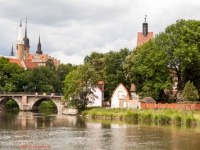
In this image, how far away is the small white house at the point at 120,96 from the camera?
253 feet

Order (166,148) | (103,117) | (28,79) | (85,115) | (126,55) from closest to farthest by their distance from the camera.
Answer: (166,148) < (103,117) < (85,115) < (126,55) < (28,79)

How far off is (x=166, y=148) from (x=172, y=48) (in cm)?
3837

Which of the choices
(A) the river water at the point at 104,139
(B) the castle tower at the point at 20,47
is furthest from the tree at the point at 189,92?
(B) the castle tower at the point at 20,47

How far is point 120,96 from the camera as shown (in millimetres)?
78250

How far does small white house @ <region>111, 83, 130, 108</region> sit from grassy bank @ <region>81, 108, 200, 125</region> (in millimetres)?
9810

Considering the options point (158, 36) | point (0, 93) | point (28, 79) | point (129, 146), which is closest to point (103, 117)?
point (158, 36)

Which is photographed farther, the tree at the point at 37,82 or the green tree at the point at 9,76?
the tree at the point at 37,82

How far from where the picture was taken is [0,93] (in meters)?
100

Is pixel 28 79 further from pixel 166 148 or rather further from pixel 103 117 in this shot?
pixel 166 148

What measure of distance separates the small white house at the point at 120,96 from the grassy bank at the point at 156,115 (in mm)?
9810

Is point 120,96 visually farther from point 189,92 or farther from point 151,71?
point 189,92

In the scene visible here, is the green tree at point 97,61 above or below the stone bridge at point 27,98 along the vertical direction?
above

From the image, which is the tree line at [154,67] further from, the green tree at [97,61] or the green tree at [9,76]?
the green tree at [9,76]

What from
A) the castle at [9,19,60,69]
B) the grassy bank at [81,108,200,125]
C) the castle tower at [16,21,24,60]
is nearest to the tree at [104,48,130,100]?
the grassy bank at [81,108,200,125]
